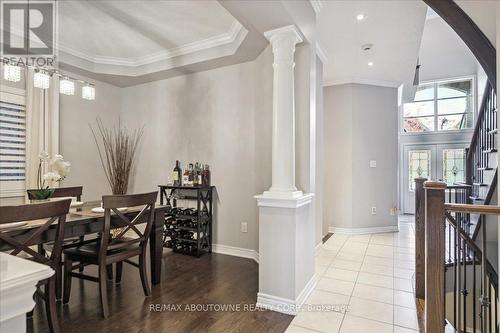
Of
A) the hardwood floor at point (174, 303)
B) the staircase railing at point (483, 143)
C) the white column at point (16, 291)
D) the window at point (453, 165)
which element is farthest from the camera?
the window at point (453, 165)

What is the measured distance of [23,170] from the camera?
3.39 m

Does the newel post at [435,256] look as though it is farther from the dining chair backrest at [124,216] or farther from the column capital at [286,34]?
the dining chair backrest at [124,216]

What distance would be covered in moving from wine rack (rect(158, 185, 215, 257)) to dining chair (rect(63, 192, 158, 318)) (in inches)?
41.2

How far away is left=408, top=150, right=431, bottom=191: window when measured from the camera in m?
7.00

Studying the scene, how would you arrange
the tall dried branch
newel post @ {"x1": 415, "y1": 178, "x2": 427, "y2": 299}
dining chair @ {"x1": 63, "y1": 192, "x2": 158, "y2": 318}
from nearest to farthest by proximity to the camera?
dining chair @ {"x1": 63, "y1": 192, "x2": 158, "y2": 318}
newel post @ {"x1": 415, "y1": 178, "x2": 427, "y2": 299}
the tall dried branch

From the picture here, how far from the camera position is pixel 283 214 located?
2238 mm

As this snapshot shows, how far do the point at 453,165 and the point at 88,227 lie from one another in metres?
7.86

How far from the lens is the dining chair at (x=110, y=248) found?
209 centimetres

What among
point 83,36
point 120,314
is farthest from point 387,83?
point 120,314

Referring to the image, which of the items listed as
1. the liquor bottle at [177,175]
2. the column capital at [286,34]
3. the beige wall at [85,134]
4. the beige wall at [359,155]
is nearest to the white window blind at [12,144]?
the beige wall at [85,134]

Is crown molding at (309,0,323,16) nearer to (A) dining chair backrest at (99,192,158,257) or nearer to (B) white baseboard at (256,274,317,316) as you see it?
(A) dining chair backrest at (99,192,158,257)

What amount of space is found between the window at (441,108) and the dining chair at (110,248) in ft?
23.7

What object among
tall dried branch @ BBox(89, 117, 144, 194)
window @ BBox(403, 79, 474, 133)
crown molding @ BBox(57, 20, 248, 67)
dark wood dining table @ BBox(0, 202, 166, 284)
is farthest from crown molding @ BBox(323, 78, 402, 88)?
dark wood dining table @ BBox(0, 202, 166, 284)

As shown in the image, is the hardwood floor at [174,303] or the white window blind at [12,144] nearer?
the hardwood floor at [174,303]
